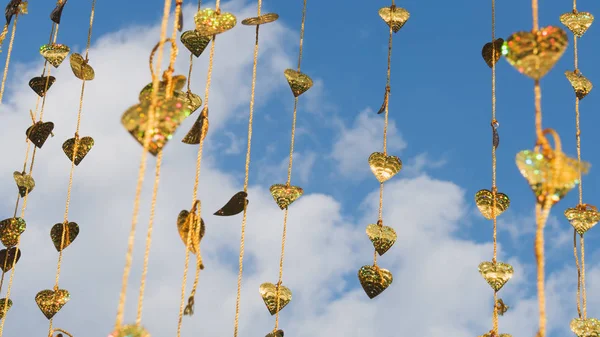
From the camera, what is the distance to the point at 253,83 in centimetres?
102

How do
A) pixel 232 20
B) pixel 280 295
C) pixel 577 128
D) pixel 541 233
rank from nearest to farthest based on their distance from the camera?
pixel 541 233 < pixel 232 20 < pixel 280 295 < pixel 577 128

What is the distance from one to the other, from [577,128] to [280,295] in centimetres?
55

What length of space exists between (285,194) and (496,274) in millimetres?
317

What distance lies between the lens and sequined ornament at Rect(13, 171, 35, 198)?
4.24 ft

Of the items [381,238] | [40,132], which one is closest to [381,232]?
[381,238]

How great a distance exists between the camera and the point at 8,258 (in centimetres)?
130

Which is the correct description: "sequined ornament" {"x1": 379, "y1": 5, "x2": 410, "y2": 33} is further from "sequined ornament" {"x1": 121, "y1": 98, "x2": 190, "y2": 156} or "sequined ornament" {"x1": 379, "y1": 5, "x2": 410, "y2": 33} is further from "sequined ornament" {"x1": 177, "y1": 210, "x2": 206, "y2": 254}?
"sequined ornament" {"x1": 121, "y1": 98, "x2": 190, "y2": 156}

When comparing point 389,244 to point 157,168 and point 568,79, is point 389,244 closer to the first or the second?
point 568,79

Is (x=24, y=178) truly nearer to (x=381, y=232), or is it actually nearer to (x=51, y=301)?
(x=51, y=301)

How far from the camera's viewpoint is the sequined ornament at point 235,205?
0.93 meters

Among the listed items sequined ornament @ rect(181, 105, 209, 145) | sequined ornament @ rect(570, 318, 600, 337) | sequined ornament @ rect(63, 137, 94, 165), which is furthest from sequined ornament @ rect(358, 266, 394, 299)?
sequined ornament @ rect(63, 137, 94, 165)

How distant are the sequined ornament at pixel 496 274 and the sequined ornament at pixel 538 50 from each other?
57 cm

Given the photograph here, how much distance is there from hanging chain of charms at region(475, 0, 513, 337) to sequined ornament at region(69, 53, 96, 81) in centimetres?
64

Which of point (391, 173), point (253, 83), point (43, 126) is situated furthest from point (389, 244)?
point (43, 126)
